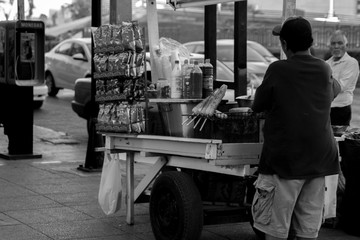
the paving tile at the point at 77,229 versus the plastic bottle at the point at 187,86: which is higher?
the plastic bottle at the point at 187,86

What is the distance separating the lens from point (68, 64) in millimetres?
21641

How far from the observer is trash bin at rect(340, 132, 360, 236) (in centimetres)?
704

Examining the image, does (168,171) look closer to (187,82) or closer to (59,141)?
(187,82)

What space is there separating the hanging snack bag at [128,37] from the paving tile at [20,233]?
5.79 feet

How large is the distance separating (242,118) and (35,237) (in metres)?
2.06

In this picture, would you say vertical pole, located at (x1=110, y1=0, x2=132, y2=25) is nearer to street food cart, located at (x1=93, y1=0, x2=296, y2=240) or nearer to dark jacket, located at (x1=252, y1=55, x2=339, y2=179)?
street food cart, located at (x1=93, y1=0, x2=296, y2=240)

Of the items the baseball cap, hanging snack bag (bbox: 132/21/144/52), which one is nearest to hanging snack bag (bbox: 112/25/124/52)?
hanging snack bag (bbox: 132/21/144/52)

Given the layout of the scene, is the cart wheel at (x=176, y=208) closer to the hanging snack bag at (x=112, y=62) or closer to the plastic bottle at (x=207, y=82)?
the plastic bottle at (x=207, y=82)

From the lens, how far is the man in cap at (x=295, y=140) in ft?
17.7

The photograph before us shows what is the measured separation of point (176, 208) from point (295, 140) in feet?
4.65

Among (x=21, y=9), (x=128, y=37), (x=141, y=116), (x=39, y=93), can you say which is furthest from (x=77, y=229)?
(x=39, y=93)

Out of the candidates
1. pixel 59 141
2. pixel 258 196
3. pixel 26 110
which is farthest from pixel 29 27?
pixel 258 196

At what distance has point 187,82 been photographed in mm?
6766

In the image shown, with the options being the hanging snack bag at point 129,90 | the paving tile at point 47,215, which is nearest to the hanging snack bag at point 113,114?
the hanging snack bag at point 129,90
